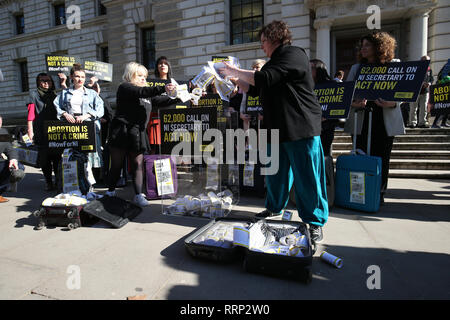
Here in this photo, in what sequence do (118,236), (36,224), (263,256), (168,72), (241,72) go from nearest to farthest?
1. (263,256)
2. (241,72)
3. (118,236)
4. (36,224)
5. (168,72)

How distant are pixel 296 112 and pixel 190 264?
62.1 inches

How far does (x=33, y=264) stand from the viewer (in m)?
2.21

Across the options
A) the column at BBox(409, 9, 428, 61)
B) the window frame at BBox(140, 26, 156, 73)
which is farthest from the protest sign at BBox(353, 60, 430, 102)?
the window frame at BBox(140, 26, 156, 73)

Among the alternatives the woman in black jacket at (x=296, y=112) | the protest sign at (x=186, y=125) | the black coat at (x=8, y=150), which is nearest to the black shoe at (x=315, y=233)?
the woman in black jacket at (x=296, y=112)

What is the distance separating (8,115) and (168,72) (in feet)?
78.6

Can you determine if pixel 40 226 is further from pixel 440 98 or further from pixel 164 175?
pixel 440 98

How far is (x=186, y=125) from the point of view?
3277 mm

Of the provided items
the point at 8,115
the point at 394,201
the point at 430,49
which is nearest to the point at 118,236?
the point at 394,201

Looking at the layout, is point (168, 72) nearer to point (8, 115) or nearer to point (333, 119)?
point (333, 119)

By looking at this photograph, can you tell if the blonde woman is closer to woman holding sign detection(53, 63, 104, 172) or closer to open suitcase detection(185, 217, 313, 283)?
woman holding sign detection(53, 63, 104, 172)

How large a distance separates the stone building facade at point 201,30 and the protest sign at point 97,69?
5.58m

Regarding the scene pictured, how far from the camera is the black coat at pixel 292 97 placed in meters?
2.32

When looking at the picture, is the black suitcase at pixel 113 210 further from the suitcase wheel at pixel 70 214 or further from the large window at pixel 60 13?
the large window at pixel 60 13
